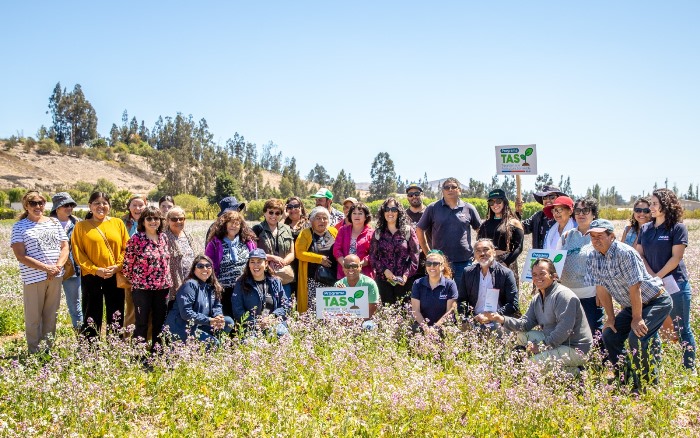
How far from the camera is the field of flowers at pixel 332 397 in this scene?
4.12 metres

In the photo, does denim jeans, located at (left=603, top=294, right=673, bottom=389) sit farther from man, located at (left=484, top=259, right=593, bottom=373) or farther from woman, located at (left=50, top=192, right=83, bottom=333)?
woman, located at (left=50, top=192, right=83, bottom=333)

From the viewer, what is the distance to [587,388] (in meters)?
4.57

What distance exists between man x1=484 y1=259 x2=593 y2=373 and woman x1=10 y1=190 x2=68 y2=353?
545 centimetres

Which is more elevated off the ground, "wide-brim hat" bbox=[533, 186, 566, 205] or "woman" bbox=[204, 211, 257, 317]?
"wide-brim hat" bbox=[533, 186, 566, 205]

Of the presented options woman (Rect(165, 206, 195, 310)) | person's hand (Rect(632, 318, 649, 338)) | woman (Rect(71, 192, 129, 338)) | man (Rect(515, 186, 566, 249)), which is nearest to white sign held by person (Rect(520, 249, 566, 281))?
man (Rect(515, 186, 566, 249))

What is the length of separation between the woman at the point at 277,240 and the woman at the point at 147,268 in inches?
52.4

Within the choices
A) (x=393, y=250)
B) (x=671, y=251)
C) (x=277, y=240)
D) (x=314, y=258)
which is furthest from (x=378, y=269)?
(x=671, y=251)

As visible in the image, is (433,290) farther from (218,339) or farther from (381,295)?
(218,339)

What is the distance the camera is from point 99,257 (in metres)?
6.94

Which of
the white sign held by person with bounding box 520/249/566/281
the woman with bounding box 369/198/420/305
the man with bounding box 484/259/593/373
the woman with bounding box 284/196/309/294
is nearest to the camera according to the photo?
the man with bounding box 484/259/593/373

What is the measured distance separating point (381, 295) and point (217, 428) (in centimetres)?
333

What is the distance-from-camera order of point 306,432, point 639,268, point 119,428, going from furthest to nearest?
point 639,268, point 119,428, point 306,432

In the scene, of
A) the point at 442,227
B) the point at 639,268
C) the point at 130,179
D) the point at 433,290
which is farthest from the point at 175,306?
the point at 130,179

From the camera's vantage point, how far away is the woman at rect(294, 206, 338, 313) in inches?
293
